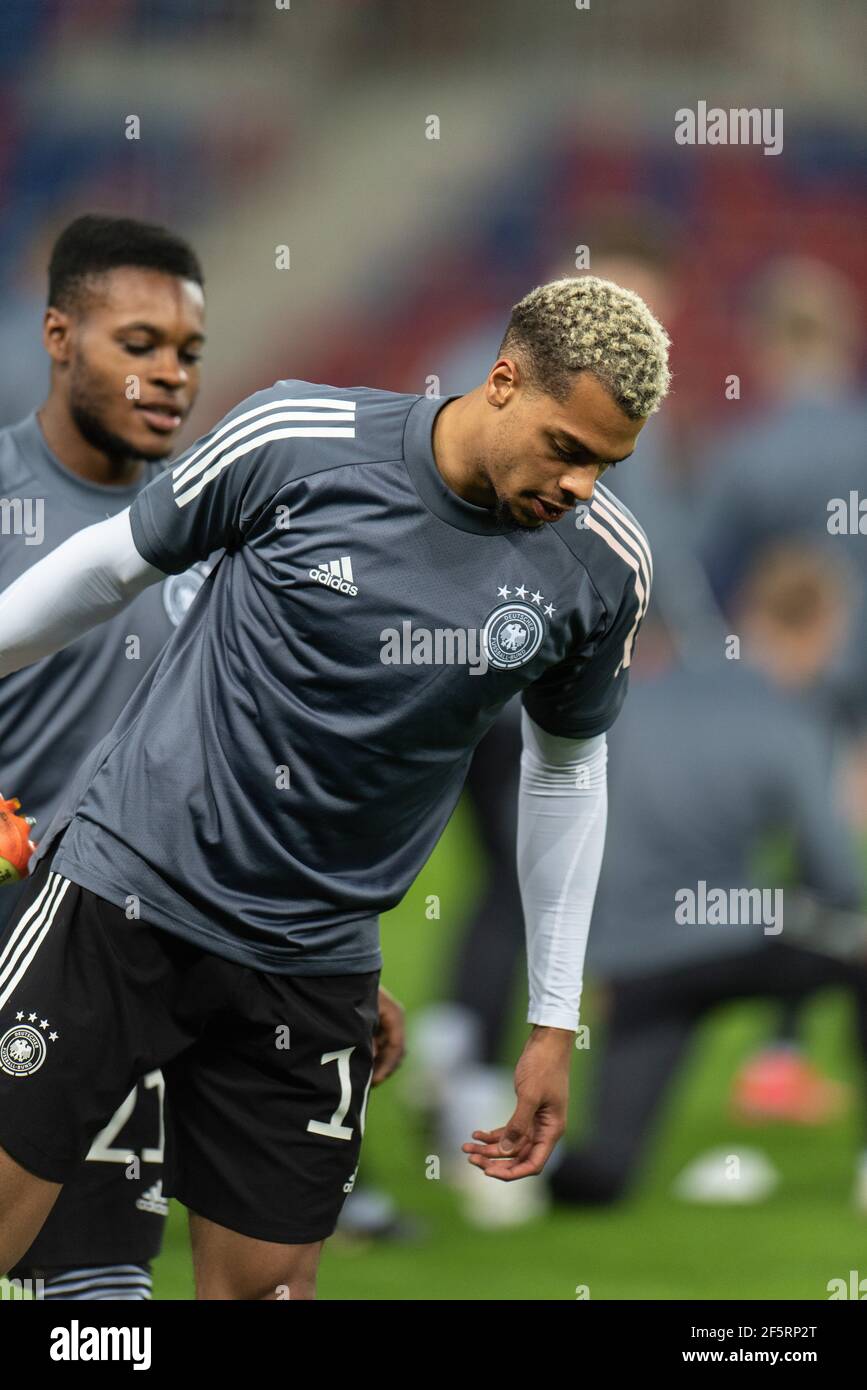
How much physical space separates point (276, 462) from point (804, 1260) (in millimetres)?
2469

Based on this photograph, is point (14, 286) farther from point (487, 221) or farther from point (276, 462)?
point (276, 462)

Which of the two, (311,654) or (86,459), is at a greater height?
(86,459)

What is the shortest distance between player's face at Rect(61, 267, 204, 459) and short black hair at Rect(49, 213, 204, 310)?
2 centimetres

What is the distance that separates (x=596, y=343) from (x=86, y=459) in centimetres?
117

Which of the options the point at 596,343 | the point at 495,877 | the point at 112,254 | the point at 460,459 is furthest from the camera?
the point at 495,877

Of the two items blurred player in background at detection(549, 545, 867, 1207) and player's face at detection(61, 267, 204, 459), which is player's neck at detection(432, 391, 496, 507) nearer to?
player's face at detection(61, 267, 204, 459)

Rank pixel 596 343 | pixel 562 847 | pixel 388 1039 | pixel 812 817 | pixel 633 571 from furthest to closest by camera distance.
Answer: pixel 812 817 → pixel 388 1039 → pixel 562 847 → pixel 633 571 → pixel 596 343

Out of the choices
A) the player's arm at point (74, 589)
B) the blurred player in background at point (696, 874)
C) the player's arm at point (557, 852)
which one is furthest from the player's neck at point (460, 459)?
the blurred player in background at point (696, 874)

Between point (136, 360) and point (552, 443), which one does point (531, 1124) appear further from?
point (136, 360)

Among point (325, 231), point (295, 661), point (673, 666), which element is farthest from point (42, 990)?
point (325, 231)

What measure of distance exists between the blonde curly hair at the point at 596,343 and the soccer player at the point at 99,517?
854 millimetres

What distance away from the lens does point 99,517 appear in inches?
123

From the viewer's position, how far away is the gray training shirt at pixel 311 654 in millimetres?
2465

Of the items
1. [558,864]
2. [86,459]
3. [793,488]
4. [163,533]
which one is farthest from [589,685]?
[793,488]
